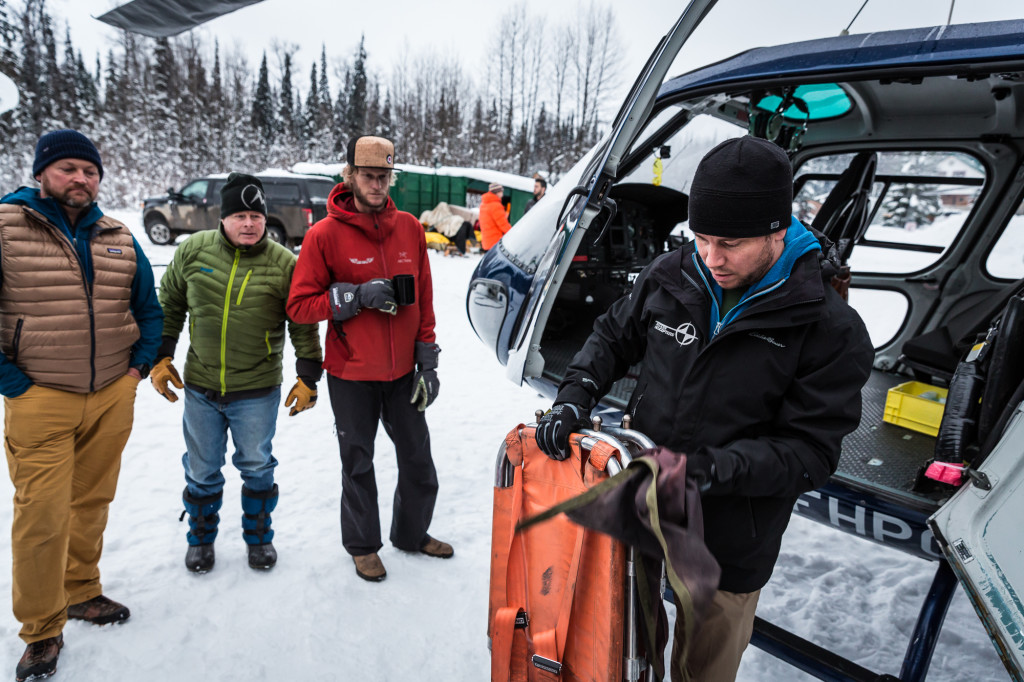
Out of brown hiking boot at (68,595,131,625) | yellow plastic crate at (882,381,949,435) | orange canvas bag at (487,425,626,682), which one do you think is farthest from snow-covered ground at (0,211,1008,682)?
orange canvas bag at (487,425,626,682)

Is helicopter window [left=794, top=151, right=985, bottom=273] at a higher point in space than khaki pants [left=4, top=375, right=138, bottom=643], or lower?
higher

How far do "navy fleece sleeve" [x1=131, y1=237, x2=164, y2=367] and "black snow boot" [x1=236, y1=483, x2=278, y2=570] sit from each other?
32.0 inches

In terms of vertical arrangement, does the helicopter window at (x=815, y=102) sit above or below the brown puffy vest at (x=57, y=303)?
above

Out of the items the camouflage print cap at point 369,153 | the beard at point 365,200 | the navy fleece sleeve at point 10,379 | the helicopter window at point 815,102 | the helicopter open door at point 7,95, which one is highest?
the helicopter open door at point 7,95

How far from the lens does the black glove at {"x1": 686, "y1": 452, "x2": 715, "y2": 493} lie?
138 centimetres

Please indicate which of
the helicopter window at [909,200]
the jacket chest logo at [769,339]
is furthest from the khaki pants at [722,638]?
the helicopter window at [909,200]

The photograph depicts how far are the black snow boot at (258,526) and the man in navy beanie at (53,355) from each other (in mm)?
727

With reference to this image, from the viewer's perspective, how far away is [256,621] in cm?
274

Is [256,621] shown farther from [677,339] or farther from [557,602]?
[677,339]

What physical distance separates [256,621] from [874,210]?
17.5 ft

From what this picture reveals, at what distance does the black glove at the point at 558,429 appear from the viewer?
1614 mm

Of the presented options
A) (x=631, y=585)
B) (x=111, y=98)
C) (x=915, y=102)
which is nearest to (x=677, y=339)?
(x=631, y=585)

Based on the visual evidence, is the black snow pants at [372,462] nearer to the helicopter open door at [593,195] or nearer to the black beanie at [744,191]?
the helicopter open door at [593,195]

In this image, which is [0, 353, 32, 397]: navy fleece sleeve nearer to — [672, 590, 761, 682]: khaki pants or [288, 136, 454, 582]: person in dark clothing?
[288, 136, 454, 582]: person in dark clothing
